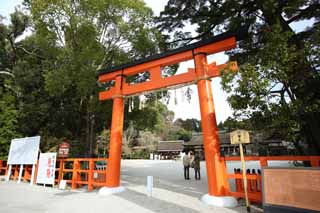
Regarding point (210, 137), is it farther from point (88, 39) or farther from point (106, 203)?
point (88, 39)

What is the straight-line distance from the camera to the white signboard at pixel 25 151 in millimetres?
8988

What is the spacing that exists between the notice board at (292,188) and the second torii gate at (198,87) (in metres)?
1.24

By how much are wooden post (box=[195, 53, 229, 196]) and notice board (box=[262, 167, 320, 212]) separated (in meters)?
1.22

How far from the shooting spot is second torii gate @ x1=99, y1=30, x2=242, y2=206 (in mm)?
5137

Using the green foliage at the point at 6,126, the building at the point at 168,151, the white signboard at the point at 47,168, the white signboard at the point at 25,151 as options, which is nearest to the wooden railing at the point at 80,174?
the white signboard at the point at 47,168

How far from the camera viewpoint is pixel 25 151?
9.51 meters

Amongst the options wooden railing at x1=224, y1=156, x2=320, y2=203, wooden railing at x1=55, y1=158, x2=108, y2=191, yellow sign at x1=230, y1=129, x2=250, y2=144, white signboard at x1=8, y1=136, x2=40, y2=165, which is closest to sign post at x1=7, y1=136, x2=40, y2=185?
white signboard at x1=8, y1=136, x2=40, y2=165

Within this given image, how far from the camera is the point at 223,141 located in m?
26.0

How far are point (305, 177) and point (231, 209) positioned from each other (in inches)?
69.4

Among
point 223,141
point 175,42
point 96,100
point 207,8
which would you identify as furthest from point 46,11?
point 223,141

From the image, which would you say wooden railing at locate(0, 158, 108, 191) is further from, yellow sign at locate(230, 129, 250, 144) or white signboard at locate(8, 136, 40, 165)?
yellow sign at locate(230, 129, 250, 144)

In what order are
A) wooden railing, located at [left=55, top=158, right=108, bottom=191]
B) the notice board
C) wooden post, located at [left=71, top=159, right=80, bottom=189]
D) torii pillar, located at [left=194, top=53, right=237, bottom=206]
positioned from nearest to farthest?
the notice board → torii pillar, located at [left=194, top=53, right=237, bottom=206] → wooden railing, located at [left=55, top=158, right=108, bottom=191] → wooden post, located at [left=71, top=159, right=80, bottom=189]

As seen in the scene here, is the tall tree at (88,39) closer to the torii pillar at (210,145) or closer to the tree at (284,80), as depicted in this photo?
the torii pillar at (210,145)

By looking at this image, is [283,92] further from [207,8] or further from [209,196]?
[207,8]
